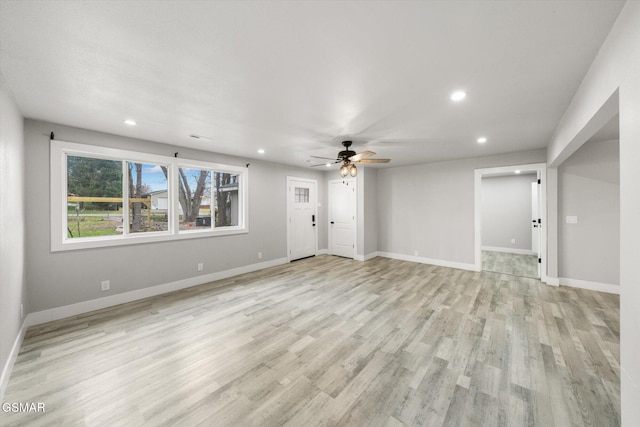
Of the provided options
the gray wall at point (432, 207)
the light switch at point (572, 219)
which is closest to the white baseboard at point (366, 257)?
the gray wall at point (432, 207)

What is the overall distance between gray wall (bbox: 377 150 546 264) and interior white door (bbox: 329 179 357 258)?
83 cm

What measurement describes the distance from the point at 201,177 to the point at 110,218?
1572 mm

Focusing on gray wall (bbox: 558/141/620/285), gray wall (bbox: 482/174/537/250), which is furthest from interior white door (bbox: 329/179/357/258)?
gray wall (bbox: 482/174/537/250)

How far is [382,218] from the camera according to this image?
6.71 metres

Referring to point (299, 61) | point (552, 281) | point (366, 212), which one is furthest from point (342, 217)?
point (299, 61)

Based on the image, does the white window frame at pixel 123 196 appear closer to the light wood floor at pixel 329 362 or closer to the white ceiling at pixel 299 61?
the white ceiling at pixel 299 61

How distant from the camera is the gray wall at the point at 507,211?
22.4ft

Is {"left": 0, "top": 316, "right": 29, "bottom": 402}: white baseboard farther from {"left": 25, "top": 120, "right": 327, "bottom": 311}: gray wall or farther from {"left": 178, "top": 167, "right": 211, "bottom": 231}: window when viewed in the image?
{"left": 178, "top": 167, "right": 211, "bottom": 231}: window

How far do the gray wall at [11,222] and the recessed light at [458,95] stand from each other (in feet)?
12.9

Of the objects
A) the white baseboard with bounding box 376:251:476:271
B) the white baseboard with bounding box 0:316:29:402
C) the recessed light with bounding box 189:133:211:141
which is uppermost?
the recessed light with bounding box 189:133:211:141

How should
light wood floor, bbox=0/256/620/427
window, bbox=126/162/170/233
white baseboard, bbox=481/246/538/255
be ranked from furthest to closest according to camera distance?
white baseboard, bbox=481/246/538/255
window, bbox=126/162/170/233
light wood floor, bbox=0/256/620/427

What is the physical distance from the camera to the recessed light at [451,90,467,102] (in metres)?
2.29

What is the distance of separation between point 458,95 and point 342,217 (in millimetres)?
4652

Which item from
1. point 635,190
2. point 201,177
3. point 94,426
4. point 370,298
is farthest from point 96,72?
point 370,298
